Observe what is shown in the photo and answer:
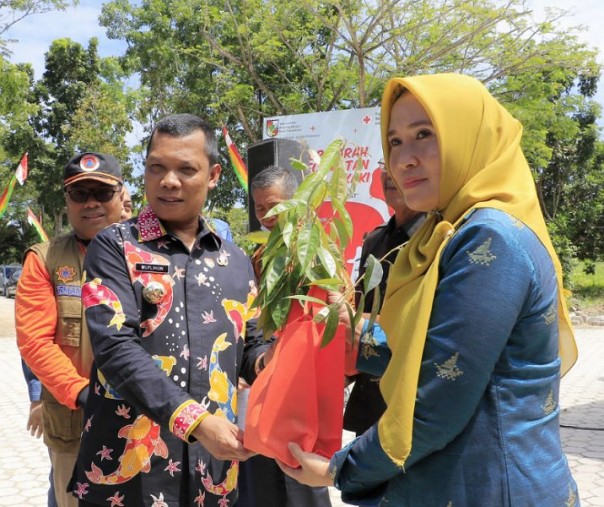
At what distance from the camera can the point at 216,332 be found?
76.1 inches

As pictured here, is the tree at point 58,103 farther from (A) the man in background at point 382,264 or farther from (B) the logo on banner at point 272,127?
(A) the man in background at point 382,264

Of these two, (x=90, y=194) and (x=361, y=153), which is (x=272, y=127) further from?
(x=90, y=194)

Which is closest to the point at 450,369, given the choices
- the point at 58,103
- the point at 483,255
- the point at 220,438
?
the point at 483,255

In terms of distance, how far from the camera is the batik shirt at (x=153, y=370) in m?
1.75

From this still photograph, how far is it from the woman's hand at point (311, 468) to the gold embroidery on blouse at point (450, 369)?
39cm

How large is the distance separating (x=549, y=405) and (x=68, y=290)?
2.00 meters

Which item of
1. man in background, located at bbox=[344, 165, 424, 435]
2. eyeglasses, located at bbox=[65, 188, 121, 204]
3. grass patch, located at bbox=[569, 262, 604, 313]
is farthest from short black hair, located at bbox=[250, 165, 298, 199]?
grass patch, located at bbox=[569, 262, 604, 313]

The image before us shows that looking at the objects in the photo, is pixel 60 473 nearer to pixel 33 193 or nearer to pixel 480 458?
pixel 480 458

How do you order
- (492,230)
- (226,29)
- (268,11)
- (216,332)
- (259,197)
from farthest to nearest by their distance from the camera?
1. (226,29)
2. (268,11)
3. (259,197)
4. (216,332)
5. (492,230)

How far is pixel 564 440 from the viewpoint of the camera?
19.1 ft

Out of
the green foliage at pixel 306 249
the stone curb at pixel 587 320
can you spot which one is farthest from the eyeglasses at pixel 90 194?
the stone curb at pixel 587 320

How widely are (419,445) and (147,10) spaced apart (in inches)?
714

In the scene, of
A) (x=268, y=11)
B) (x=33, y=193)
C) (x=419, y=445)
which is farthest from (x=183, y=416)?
(x=33, y=193)

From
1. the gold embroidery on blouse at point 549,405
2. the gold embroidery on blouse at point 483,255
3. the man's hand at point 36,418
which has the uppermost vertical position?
the gold embroidery on blouse at point 483,255
